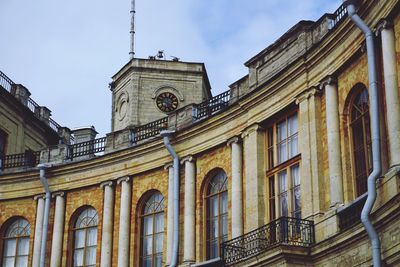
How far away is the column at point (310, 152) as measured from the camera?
22.2m

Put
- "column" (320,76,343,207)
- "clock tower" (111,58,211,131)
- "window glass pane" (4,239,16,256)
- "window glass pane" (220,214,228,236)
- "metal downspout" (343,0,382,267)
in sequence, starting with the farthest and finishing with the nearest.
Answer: "clock tower" (111,58,211,131), "window glass pane" (4,239,16,256), "window glass pane" (220,214,228,236), "column" (320,76,343,207), "metal downspout" (343,0,382,267)

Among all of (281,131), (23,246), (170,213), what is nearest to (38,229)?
(23,246)

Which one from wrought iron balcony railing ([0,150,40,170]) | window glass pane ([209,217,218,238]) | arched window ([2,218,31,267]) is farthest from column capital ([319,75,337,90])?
wrought iron balcony railing ([0,150,40,170])

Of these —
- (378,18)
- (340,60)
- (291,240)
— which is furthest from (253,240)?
(378,18)

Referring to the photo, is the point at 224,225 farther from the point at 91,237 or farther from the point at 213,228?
the point at 91,237

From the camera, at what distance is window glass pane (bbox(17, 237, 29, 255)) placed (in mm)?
31125

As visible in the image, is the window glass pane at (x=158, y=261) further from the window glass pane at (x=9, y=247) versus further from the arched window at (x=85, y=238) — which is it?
the window glass pane at (x=9, y=247)

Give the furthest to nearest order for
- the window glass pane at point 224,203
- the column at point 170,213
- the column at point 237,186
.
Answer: the column at point 170,213
the window glass pane at point 224,203
the column at point 237,186

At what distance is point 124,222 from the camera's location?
2892 centimetres

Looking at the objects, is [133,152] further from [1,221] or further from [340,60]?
[340,60]

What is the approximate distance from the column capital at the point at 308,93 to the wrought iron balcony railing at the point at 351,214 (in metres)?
3.61

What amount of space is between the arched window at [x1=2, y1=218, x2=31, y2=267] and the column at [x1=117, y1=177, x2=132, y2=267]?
4.14 meters

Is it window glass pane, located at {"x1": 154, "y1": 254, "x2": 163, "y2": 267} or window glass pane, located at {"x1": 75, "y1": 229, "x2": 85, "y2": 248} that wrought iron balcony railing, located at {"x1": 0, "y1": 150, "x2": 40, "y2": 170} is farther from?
window glass pane, located at {"x1": 154, "y1": 254, "x2": 163, "y2": 267}

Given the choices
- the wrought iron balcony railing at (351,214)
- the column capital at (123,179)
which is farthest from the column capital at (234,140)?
the wrought iron balcony railing at (351,214)
